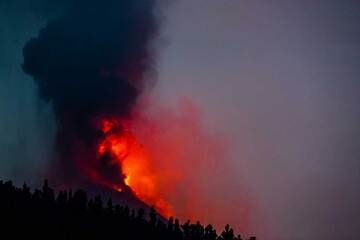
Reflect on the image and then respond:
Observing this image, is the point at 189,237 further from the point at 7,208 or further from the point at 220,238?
the point at 7,208

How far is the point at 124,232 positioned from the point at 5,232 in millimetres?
40361

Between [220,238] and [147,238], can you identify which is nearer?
[147,238]

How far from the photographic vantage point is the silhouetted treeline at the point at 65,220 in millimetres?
124000

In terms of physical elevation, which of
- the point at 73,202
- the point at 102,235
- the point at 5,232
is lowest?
the point at 5,232

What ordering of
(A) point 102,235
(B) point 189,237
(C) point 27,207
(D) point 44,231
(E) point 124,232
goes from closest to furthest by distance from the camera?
1. (D) point 44,231
2. (C) point 27,207
3. (A) point 102,235
4. (E) point 124,232
5. (B) point 189,237

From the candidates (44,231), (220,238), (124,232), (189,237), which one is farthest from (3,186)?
(220,238)

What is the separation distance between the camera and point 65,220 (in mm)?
137875

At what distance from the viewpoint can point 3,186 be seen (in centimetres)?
13962

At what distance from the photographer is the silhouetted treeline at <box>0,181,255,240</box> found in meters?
124

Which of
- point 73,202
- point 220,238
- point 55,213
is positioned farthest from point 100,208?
point 220,238

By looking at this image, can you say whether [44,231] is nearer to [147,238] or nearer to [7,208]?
[7,208]

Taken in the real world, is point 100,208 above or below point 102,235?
above

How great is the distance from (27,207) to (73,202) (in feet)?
63.6

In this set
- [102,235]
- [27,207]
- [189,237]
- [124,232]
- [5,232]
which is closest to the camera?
[5,232]
